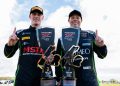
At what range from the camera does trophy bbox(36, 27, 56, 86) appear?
24.2 ft

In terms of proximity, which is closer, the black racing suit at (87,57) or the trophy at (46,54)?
the trophy at (46,54)

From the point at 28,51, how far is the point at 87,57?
3.89ft

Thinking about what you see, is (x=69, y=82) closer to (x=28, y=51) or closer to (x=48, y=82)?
(x=48, y=82)

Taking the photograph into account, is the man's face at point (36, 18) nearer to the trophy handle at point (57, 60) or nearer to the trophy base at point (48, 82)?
the trophy handle at point (57, 60)

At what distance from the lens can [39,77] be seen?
24.7ft

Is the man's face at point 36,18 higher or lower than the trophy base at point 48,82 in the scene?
higher

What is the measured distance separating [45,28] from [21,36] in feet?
1.85

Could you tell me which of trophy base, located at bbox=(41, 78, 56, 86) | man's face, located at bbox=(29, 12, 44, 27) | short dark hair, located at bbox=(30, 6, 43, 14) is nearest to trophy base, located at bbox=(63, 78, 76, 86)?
trophy base, located at bbox=(41, 78, 56, 86)

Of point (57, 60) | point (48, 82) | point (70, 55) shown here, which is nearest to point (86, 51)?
point (70, 55)

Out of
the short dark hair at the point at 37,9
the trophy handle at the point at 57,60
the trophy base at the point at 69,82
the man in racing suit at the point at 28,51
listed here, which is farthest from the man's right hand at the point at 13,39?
the trophy base at the point at 69,82

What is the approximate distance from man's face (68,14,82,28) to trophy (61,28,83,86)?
118 mm

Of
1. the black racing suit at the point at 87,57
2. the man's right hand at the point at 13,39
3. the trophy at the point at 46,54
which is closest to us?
the trophy at the point at 46,54

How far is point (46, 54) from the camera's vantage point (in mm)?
7477

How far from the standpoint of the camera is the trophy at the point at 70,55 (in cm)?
734
